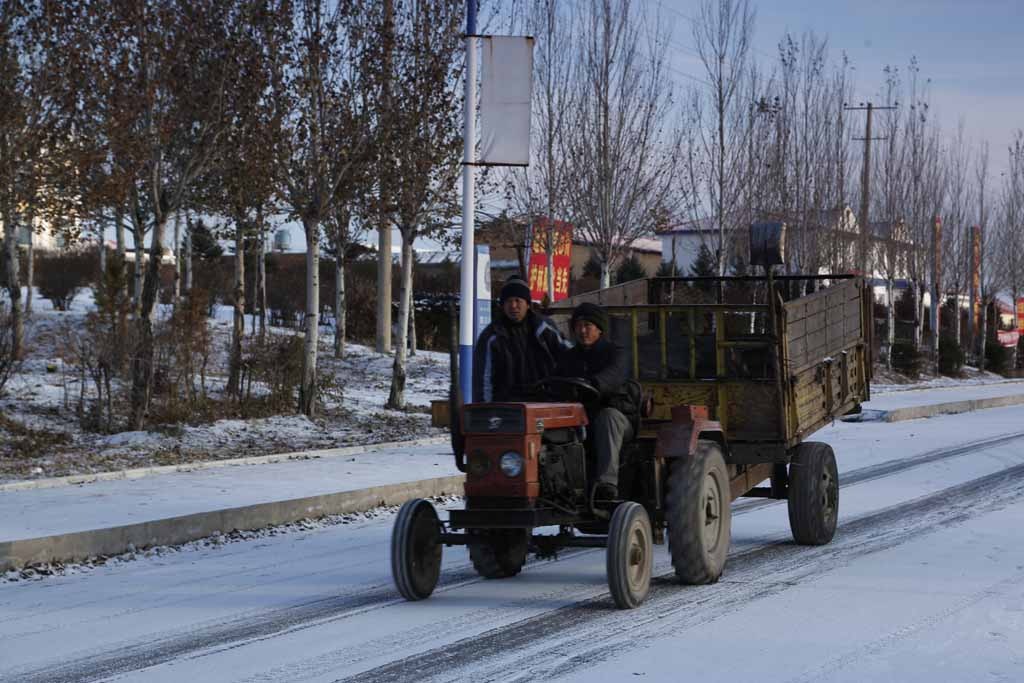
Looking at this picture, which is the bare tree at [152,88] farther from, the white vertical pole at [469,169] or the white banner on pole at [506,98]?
the white banner on pole at [506,98]

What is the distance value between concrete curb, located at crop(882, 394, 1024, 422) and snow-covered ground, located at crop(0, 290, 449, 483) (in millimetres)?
10279

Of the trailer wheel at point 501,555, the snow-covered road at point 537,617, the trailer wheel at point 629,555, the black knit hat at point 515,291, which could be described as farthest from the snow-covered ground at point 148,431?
the trailer wheel at point 629,555

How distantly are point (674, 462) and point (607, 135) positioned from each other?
23818mm

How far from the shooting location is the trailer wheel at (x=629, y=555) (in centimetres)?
866

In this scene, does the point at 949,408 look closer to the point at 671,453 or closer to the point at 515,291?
the point at 671,453

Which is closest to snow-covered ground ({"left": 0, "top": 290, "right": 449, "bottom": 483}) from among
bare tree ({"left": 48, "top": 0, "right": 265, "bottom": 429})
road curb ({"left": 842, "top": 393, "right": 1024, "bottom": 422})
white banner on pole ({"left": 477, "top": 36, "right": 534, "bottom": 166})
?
bare tree ({"left": 48, "top": 0, "right": 265, "bottom": 429})

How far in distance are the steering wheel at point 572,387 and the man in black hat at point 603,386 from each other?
1.7 inches

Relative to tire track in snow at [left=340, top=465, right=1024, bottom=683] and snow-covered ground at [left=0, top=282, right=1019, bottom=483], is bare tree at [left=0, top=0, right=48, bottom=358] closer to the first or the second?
snow-covered ground at [left=0, top=282, right=1019, bottom=483]

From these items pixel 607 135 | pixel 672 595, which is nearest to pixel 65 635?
pixel 672 595

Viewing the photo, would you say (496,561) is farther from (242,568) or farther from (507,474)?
(242,568)

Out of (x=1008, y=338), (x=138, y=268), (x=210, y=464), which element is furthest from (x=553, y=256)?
(x=1008, y=338)

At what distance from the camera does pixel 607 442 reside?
918 centimetres

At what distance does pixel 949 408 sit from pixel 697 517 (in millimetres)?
26708

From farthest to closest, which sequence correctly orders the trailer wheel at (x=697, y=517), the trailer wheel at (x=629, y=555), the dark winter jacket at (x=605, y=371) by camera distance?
1. the trailer wheel at (x=697, y=517)
2. the dark winter jacket at (x=605, y=371)
3. the trailer wheel at (x=629, y=555)
